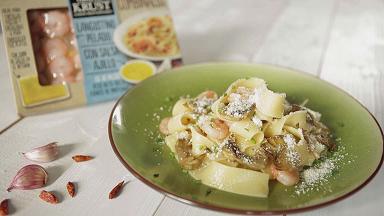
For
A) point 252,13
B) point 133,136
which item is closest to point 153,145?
point 133,136

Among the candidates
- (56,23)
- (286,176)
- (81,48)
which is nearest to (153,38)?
(81,48)

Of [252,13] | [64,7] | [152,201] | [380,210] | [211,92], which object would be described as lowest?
[380,210]

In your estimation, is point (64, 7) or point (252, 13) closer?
point (64, 7)

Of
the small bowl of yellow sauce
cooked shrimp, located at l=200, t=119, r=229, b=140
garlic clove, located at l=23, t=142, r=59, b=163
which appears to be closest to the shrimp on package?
the small bowl of yellow sauce

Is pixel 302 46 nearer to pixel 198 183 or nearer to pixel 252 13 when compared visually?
pixel 252 13

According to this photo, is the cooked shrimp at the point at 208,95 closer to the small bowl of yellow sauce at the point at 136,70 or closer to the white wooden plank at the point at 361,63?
the small bowl of yellow sauce at the point at 136,70

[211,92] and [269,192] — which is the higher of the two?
[211,92]

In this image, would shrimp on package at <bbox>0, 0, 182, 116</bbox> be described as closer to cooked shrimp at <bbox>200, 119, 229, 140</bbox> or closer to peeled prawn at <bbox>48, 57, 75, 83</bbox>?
peeled prawn at <bbox>48, 57, 75, 83</bbox>
